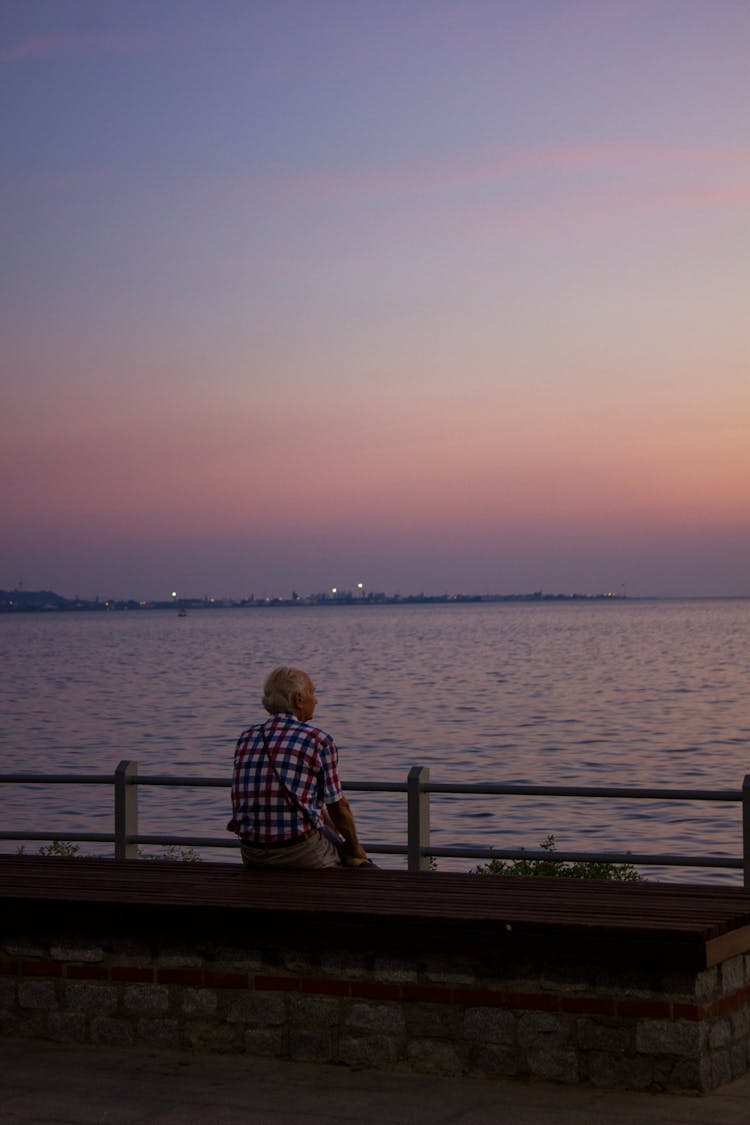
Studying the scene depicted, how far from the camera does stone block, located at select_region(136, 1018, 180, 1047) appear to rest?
8.54 m

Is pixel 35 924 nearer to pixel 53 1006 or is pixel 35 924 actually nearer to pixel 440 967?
pixel 53 1006

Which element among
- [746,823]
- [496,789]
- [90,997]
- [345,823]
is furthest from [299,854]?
[746,823]

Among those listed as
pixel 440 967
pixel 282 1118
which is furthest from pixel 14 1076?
pixel 440 967

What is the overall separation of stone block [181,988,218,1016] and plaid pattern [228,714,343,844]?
0.99 metres

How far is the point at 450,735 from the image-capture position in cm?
4681

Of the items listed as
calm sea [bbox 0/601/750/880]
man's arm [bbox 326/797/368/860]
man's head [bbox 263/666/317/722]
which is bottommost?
calm sea [bbox 0/601/750/880]

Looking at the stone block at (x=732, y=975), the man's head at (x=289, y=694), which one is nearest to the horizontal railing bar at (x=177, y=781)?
the man's head at (x=289, y=694)

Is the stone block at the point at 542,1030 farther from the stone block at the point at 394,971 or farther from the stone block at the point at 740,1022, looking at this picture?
the stone block at the point at 740,1022

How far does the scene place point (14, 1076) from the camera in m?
8.05

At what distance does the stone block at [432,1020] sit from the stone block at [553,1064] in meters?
0.41

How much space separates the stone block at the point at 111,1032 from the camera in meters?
8.64

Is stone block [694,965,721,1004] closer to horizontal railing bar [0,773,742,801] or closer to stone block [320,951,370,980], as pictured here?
stone block [320,951,370,980]

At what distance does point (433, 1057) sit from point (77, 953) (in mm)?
2065

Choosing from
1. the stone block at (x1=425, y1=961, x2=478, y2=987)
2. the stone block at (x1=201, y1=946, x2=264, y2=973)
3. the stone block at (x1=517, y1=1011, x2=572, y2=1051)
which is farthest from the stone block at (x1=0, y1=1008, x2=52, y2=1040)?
the stone block at (x1=517, y1=1011, x2=572, y2=1051)
